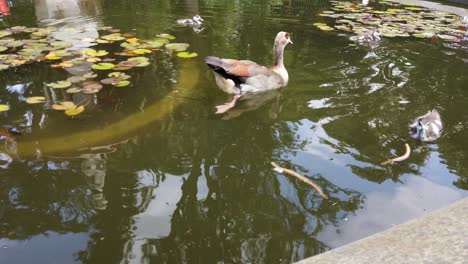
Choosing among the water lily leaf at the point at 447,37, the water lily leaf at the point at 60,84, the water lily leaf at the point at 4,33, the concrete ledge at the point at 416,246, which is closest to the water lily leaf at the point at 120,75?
the water lily leaf at the point at 60,84

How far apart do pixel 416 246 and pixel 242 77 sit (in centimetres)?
317

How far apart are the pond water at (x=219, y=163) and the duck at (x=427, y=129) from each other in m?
0.07

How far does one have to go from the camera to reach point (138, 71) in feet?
18.4

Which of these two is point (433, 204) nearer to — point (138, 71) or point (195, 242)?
point (195, 242)

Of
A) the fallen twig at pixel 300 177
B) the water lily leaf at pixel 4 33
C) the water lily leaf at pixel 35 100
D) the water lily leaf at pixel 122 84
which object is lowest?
the fallen twig at pixel 300 177

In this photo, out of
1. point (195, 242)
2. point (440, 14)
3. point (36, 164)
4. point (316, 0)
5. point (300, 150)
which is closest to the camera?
point (195, 242)

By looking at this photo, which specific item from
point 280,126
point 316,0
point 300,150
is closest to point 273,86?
point 280,126

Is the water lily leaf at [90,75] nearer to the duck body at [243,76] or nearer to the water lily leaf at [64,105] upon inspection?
the water lily leaf at [64,105]

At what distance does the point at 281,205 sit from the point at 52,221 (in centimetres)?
152

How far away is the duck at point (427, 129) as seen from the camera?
4035 millimetres

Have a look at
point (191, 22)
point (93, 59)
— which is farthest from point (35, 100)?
point (191, 22)

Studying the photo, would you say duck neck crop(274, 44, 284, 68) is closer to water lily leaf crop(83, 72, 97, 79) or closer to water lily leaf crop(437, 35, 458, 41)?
water lily leaf crop(83, 72, 97, 79)

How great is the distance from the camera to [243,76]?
5.04 m

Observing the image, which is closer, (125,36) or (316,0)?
(125,36)
